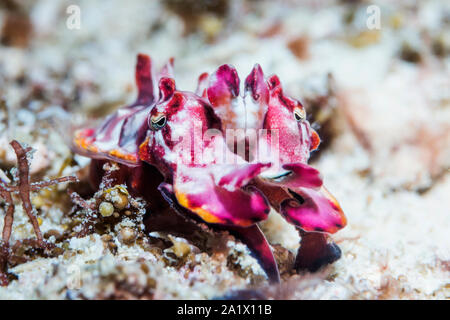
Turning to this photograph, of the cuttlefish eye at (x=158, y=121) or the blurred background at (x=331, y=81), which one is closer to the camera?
the cuttlefish eye at (x=158, y=121)

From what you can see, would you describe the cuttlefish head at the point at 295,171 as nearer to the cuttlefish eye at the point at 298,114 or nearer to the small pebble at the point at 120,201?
the cuttlefish eye at the point at 298,114

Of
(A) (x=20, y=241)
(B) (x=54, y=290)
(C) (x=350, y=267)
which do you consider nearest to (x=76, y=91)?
(A) (x=20, y=241)

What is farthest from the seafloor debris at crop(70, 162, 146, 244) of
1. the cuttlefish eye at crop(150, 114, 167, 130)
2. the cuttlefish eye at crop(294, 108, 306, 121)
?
the cuttlefish eye at crop(294, 108, 306, 121)

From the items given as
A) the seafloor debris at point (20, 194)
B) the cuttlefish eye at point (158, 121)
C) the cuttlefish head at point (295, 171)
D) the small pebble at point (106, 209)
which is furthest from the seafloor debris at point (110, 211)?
the cuttlefish head at point (295, 171)

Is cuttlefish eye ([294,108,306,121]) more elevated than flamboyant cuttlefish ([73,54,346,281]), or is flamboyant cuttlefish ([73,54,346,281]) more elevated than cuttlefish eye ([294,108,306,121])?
cuttlefish eye ([294,108,306,121])

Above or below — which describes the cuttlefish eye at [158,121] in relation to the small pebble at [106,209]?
above

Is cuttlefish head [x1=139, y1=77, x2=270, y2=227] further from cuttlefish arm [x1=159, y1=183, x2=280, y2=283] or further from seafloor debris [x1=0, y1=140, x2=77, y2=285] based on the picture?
seafloor debris [x1=0, y1=140, x2=77, y2=285]
